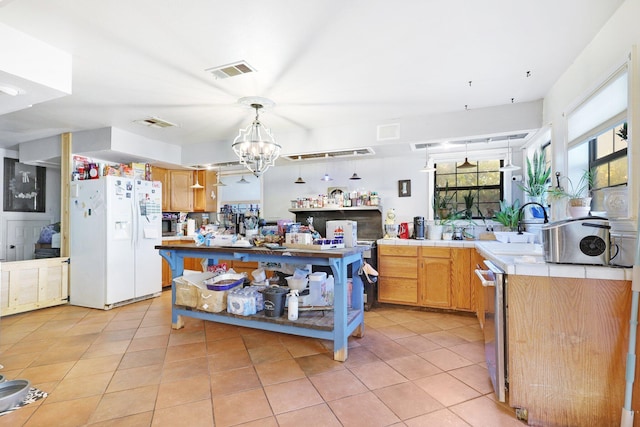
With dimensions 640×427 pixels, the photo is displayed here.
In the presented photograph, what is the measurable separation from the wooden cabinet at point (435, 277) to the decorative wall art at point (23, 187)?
6166mm

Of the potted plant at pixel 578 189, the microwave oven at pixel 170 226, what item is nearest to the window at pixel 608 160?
the potted plant at pixel 578 189

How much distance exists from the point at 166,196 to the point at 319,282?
12.4 feet

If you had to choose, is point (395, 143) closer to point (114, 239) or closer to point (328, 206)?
point (328, 206)

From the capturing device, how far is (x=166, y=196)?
5.39 metres

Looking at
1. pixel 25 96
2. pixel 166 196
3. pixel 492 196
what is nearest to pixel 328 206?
pixel 492 196

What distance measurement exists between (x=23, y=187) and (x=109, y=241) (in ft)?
7.78

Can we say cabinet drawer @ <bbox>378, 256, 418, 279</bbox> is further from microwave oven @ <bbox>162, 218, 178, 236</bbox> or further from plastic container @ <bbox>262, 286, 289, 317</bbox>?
microwave oven @ <bbox>162, 218, 178, 236</bbox>

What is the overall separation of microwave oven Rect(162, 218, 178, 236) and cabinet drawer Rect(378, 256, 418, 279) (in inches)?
148

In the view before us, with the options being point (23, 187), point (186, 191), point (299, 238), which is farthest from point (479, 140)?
point (23, 187)

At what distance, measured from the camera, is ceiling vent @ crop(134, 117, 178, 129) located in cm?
394

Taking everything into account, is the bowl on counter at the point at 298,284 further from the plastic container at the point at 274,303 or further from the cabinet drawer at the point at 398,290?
the cabinet drawer at the point at 398,290

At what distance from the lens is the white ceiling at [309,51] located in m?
1.93

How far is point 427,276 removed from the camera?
3.88 metres

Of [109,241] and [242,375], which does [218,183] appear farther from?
[242,375]
